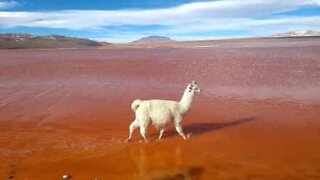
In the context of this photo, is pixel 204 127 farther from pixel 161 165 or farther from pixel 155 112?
pixel 161 165

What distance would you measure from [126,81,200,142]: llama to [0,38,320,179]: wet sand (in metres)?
0.29

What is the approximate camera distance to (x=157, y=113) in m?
9.02

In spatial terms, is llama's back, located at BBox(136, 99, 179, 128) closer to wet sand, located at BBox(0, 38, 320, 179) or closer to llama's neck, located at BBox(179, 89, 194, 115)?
llama's neck, located at BBox(179, 89, 194, 115)

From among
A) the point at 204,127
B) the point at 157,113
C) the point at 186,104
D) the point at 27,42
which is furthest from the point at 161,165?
the point at 27,42

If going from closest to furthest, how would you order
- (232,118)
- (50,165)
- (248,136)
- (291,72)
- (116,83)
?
(50,165) < (248,136) < (232,118) < (116,83) < (291,72)

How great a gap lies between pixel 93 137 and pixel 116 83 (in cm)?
836

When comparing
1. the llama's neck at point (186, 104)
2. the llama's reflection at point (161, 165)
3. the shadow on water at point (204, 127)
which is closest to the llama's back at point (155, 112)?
the llama's neck at point (186, 104)

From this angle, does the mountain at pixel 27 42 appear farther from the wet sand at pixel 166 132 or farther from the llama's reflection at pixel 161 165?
the llama's reflection at pixel 161 165

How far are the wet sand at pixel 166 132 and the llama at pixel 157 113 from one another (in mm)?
290

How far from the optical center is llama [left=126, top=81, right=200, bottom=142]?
29.4 feet

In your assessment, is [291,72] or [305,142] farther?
[291,72]

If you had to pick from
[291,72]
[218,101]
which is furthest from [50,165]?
[291,72]

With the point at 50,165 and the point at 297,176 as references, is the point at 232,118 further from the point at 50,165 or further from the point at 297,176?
the point at 50,165

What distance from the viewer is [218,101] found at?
1366cm
